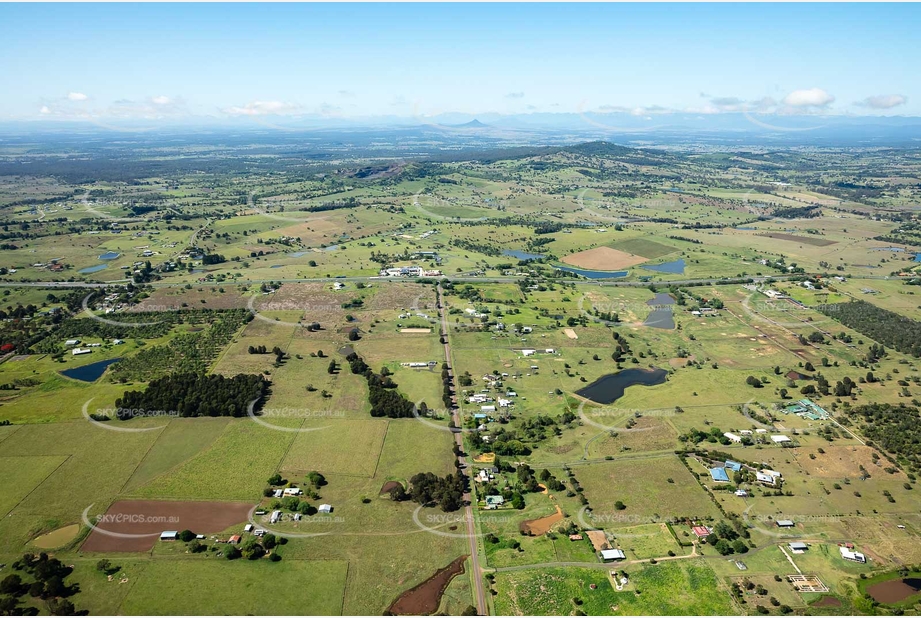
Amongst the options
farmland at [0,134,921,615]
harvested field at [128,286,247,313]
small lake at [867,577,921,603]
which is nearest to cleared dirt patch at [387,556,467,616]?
farmland at [0,134,921,615]

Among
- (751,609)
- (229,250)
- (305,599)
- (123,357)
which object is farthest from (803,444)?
(229,250)

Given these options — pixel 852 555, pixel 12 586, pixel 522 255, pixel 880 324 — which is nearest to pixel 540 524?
pixel 852 555

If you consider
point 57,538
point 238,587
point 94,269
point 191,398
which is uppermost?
point 94,269

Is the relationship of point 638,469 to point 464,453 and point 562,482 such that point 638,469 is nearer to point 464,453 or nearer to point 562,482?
point 562,482

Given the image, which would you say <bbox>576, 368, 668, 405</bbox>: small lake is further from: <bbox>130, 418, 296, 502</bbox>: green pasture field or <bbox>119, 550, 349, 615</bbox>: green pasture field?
<bbox>119, 550, 349, 615</bbox>: green pasture field

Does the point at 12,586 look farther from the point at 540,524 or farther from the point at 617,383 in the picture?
the point at 617,383

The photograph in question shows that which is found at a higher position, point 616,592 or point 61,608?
point 61,608
